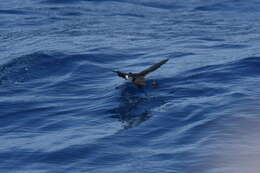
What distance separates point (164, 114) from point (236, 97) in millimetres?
2378

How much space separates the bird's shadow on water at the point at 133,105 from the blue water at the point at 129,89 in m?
0.03

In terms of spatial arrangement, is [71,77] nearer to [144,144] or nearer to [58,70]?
[58,70]

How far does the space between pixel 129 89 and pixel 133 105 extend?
1.31 metres

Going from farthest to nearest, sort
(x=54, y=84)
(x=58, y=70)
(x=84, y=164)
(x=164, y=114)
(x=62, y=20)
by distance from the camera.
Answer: (x=62, y=20) < (x=58, y=70) < (x=54, y=84) < (x=164, y=114) < (x=84, y=164)

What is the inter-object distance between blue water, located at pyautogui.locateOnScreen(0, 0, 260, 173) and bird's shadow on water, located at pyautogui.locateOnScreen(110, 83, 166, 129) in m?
0.03

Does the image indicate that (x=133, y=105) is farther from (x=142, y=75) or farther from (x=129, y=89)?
(x=129, y=89)

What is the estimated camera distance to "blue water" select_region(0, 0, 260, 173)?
16578 millimetres

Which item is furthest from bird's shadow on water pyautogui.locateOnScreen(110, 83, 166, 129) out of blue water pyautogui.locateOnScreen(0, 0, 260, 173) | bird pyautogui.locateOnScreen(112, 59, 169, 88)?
bird pyautogui.locateOnScreen(112, 59, 169, 88)

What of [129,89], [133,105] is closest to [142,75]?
[133,105]

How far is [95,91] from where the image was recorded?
2186 centimetres

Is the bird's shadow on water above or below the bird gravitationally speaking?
below

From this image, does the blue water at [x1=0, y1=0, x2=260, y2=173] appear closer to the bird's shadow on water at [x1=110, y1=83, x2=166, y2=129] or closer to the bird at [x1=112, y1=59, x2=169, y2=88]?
the bird's shadow on water at [x1=110, y1=83, x2=166, y2=129]

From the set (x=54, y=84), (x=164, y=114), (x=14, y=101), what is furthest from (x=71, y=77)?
(x=164, y=114)

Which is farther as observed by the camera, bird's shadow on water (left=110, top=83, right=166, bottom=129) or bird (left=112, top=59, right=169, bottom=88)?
bird (left=112, top=59, right=169, bottom=88)
